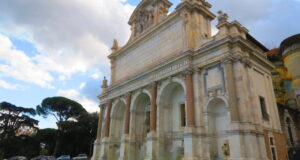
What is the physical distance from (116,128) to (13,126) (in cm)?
2679

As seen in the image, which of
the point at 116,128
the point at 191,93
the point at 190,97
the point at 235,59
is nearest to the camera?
the point at 235,59

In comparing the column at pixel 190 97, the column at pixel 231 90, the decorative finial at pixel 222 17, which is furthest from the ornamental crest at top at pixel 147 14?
the column at pixel 231 90

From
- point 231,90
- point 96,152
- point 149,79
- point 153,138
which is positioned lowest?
point 96,152

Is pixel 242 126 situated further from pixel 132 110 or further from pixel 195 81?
pixel 132 110

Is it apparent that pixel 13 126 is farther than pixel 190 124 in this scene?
Yes

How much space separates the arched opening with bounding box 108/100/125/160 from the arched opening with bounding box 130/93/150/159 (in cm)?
333

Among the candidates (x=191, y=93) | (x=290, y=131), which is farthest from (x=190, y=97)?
(x=290, y=131)

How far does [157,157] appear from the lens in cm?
1669

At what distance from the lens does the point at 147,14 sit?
78.4 feet

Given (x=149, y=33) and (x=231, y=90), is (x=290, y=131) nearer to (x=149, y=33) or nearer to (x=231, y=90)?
(x=231, y=90)

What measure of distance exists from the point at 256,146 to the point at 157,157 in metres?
7.63

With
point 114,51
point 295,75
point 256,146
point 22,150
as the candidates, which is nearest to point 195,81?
point 256,146

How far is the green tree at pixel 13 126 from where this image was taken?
123 feet

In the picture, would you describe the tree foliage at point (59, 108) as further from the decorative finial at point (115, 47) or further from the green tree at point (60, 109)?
the decorative finial at point (115, 47)
